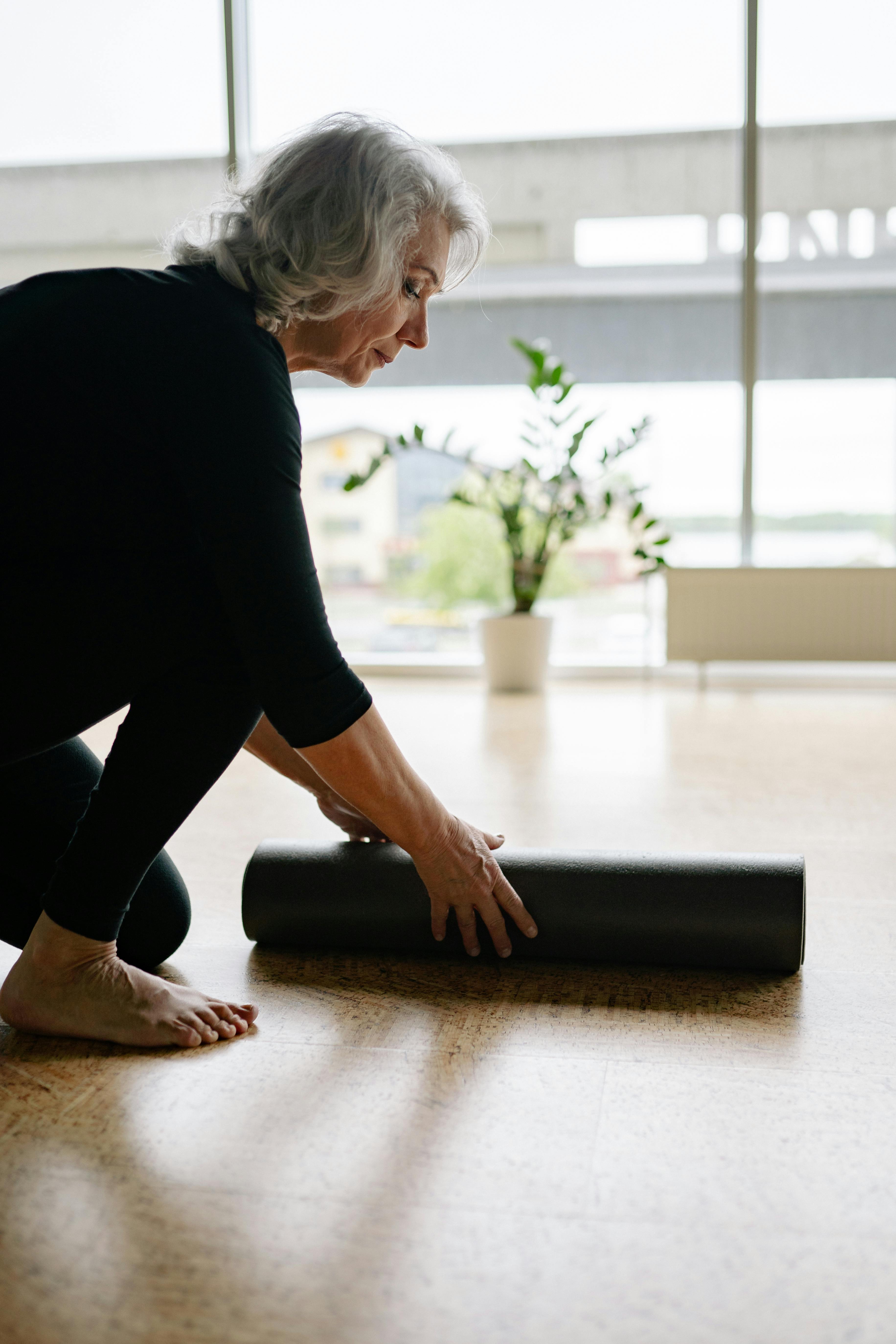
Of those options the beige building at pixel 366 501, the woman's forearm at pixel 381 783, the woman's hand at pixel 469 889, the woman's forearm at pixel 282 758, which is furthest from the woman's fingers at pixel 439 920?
the beige building at pixel 366 501

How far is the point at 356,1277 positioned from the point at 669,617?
3.97 metres

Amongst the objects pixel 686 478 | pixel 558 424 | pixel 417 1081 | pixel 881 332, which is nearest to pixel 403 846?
pixel 417 1081

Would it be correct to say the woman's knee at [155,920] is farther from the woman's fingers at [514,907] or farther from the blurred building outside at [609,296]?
the blurred building outside at [609,296]

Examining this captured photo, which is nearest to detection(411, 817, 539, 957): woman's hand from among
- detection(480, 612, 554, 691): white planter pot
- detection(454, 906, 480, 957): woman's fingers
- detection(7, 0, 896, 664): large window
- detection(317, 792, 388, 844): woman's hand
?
detection(454, 906, 480, 957): woman's fingers

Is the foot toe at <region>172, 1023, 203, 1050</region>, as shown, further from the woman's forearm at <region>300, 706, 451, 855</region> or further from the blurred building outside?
the blurred building outside

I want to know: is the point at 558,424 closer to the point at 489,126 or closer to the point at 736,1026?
the point at 489,126

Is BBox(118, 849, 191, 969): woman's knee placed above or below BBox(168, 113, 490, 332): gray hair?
below

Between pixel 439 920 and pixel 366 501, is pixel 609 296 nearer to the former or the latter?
pixel 366 501

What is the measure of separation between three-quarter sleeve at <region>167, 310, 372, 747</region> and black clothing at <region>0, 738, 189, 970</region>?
33cm

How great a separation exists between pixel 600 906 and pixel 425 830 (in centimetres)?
29

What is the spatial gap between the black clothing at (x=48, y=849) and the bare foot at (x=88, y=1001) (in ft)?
0.34

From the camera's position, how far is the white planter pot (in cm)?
446

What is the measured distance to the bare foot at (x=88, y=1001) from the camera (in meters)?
1.22

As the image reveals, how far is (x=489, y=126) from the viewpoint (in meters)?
4.86
